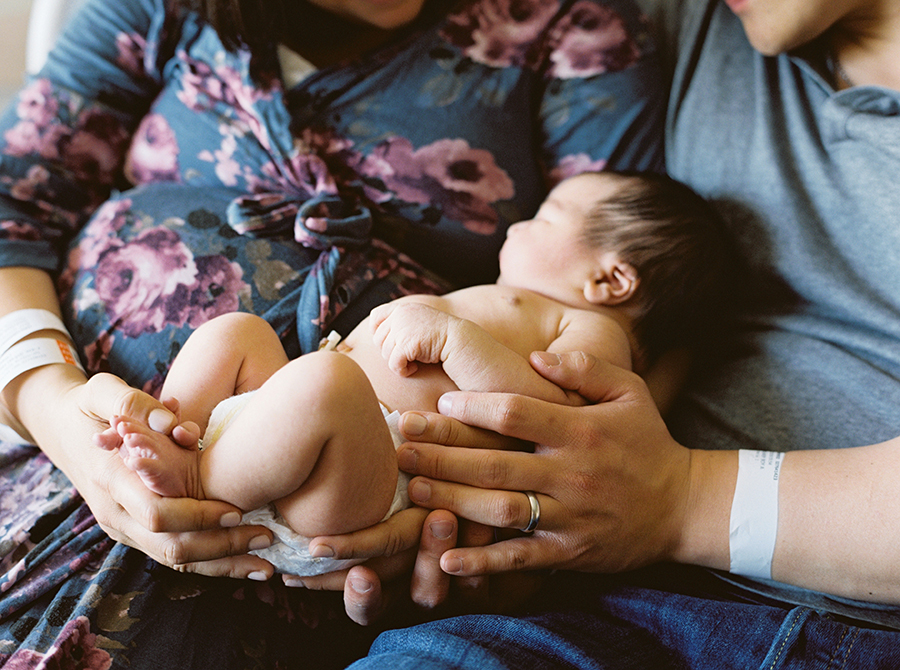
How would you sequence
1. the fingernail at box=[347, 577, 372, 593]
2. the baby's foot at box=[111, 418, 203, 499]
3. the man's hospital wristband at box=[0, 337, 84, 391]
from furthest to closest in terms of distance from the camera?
the man's hospital wristband at box=[0, 337, 84, 391]
the fingernail at box=[347, 577, 372, 593]
the baby's foot at box=[111, 418, 203, 499]

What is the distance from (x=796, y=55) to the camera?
1182 mm

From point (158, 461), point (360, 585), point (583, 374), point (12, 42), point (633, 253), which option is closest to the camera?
point (158, 461)

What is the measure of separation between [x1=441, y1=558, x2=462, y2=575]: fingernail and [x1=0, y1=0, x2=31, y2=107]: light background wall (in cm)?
204

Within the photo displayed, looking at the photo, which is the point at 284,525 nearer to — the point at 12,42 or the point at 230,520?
the point at 230,520

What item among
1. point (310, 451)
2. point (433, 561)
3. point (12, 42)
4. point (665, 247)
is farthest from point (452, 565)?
point (12, 42)

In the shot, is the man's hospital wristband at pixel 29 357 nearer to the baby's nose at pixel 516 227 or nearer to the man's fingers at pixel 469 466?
the man's fingers at pixel 469 466

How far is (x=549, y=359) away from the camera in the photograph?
35.9 inches

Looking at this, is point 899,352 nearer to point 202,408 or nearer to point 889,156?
point 889,156

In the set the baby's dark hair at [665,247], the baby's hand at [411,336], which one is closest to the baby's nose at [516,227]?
the baby's dark hair at [665,247]

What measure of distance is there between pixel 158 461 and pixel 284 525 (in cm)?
18

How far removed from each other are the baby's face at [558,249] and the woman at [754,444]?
0.80 ft

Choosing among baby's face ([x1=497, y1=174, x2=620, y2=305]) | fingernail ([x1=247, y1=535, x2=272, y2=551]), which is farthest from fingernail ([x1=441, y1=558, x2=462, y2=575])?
baby's face ([x1=497, y1=174, x2=620, y2=305])

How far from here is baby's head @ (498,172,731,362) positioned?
3.73 feet

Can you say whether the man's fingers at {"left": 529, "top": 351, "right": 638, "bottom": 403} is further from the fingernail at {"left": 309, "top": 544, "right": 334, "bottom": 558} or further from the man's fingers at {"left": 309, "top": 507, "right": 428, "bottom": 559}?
the fingernail at {"left": 309, "top": 544, "right": 334, "bottom": 558}
